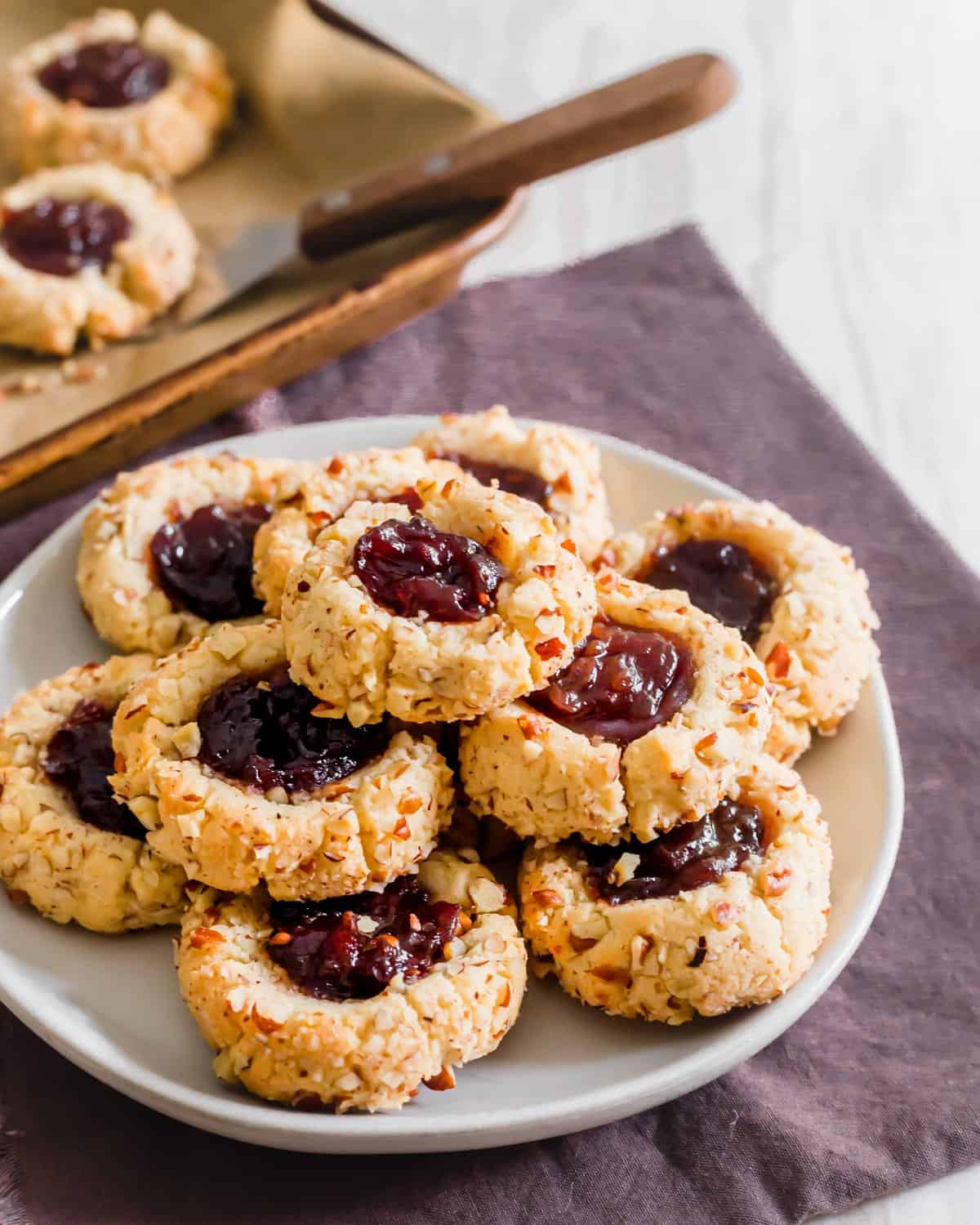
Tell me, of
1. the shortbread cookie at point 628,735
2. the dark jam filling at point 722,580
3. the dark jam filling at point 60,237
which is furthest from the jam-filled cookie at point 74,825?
the dark jam filling at point 60,237

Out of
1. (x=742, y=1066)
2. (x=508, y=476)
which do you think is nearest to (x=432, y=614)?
(x=508, y=476)

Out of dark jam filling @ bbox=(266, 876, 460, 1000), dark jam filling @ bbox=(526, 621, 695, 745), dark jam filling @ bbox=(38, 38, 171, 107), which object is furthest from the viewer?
dark jam filling @ bbox=(38, 38, 171, 107)

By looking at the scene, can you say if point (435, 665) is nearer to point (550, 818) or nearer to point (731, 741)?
point (550, 818)

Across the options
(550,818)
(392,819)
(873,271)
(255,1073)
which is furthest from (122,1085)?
(873,271)

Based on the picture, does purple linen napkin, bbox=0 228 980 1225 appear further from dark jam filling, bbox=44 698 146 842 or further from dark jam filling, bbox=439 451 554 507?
dark jam filling, bbox=439 451 554 507

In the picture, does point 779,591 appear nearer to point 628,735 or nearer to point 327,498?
point 628,735

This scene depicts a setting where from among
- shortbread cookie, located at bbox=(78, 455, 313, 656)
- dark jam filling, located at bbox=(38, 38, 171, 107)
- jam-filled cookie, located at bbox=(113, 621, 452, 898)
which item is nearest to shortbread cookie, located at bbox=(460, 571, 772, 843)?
jam-filled cookie, located at bbox=(113, 621, 452, 898)

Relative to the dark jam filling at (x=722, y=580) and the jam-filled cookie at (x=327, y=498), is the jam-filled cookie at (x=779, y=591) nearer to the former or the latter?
the dark jam filling at (x=722, y=580)
